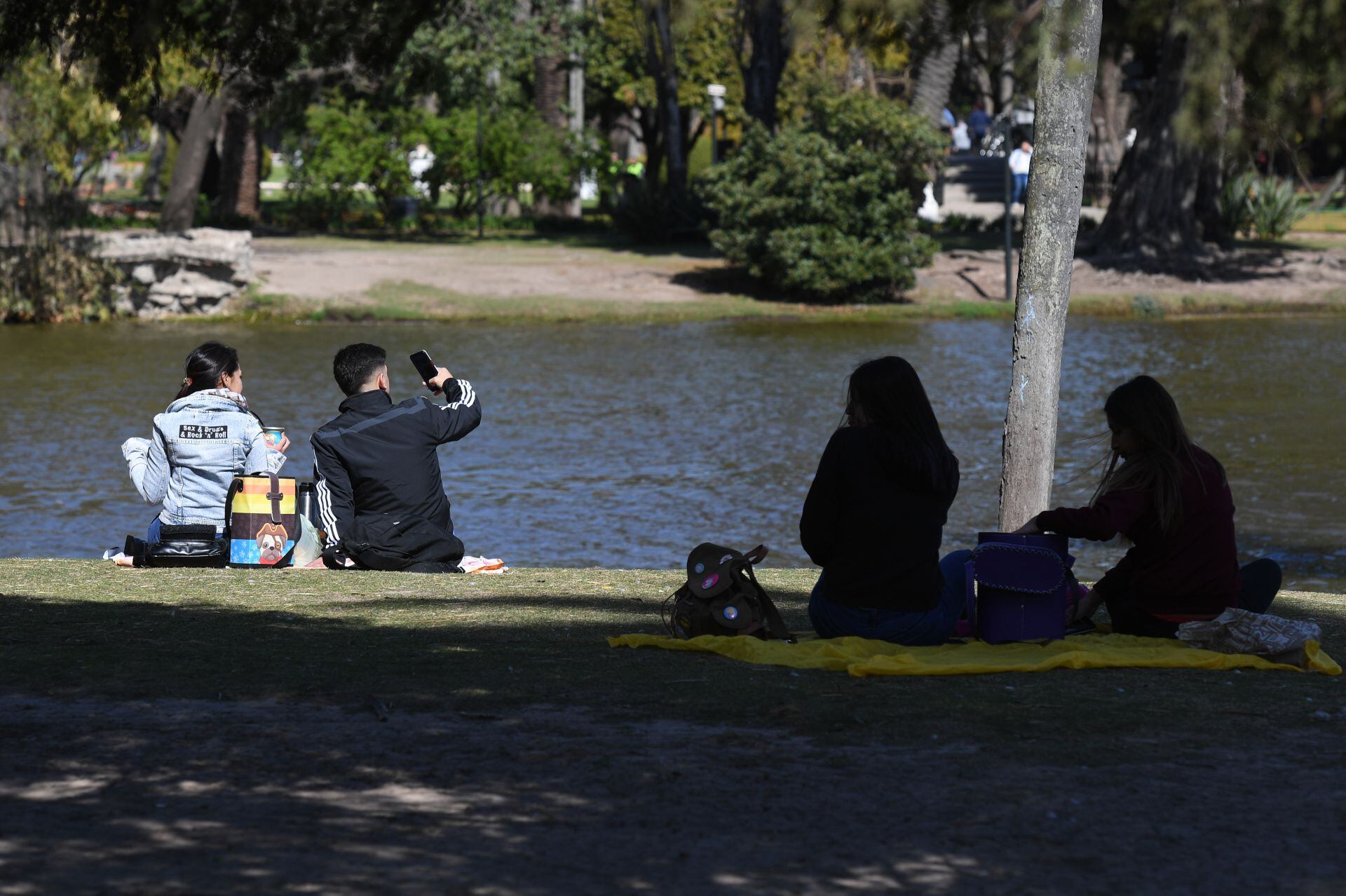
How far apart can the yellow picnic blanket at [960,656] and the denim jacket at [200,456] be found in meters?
3.01

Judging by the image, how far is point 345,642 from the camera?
6.55 m

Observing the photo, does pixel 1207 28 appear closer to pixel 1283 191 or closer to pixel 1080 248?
pixel 1080 248

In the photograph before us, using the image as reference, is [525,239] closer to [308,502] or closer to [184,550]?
[308,502]

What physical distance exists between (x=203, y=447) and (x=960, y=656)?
414 cm

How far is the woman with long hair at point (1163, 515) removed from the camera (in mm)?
6312

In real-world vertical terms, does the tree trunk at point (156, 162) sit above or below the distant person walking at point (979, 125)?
below

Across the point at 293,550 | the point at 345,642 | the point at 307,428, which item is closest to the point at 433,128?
the point at 307,428

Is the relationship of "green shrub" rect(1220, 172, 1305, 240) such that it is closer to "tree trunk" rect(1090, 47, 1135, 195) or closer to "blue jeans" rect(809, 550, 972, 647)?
"tree trunk" rect(1090, 47, 1135, 195)

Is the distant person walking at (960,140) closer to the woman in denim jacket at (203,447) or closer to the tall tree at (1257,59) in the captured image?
the tall tree at (1257,59)

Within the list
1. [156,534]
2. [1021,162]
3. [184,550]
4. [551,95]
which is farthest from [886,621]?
[551,95]

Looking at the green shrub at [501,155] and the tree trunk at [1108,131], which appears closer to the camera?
the green shrub at [501,155]

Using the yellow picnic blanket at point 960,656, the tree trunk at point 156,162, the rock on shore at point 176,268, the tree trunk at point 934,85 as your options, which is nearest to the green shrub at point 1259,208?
the tree trunk at point 934,85

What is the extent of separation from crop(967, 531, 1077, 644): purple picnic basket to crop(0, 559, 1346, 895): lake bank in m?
0.48

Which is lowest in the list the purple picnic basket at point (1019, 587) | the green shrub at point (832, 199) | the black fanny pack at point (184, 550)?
the black fanny pack at point (184, 550)
